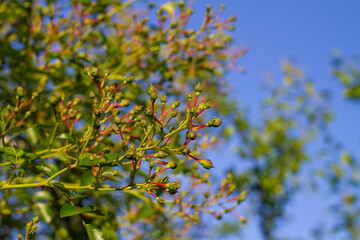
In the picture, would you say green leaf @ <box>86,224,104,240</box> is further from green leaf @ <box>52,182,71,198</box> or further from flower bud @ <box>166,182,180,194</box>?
flower bud @ <box>166,182,180,194</box>

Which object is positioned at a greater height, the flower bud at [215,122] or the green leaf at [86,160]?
the flower bud at [215,122]

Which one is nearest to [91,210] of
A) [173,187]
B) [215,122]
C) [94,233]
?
[94,233]

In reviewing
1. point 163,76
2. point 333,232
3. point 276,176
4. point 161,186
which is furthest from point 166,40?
point 333,232

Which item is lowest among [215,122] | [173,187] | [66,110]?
[173,187]

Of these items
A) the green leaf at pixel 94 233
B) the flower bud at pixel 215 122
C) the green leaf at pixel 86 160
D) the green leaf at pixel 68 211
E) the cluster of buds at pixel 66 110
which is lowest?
the green leaf at pixel 94 233

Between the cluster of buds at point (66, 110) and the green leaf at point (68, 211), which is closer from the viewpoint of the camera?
the green leaf at point (68, 211)

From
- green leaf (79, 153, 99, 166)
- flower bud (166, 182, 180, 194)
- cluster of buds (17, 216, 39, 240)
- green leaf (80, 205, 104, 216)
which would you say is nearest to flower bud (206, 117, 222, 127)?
flower bud (166, 182, 180, 194)

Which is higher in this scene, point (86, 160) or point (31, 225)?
point (86, 160)

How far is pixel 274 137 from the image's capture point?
1059 cm

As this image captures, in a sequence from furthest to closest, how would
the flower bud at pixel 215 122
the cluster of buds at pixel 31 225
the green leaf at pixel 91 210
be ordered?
Answer: the cluster of buds at pixel 31 225 < the green leaf at pixel 91 210 < the flower bud at pixel 215 122

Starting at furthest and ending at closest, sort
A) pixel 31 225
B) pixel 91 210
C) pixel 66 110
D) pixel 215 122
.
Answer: pixel 66 110 → pixel 31 225 → pixel 91 210 → pixel 215 122

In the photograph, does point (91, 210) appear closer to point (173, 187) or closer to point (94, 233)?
point (94, 233)

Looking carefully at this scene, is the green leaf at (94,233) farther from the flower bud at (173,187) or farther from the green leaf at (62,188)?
the flower bud at (173,187)

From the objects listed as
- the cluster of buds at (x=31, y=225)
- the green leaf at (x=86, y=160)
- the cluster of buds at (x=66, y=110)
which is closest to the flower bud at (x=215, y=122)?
the green leaf at (x=86, y=160)
